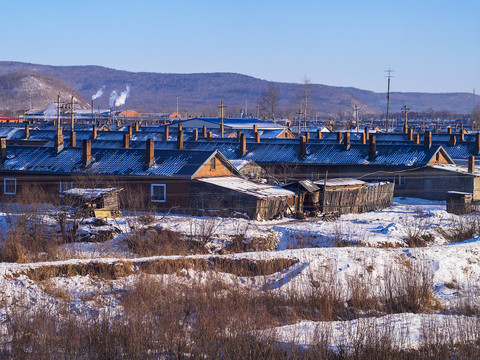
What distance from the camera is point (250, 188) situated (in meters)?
34.0

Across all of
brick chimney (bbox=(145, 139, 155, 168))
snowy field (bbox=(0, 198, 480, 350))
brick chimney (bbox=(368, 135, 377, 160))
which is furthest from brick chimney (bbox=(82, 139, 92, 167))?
brick chimney (bbox=(368, 135, 377, 160))

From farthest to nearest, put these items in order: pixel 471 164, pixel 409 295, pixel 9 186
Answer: pixel 471 164 → pixel 9 186 → pixel 409 295

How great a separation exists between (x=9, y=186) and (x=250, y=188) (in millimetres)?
14231

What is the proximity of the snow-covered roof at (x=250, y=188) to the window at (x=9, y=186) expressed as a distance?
1135 cm

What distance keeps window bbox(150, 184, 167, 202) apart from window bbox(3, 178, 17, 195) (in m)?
8.44

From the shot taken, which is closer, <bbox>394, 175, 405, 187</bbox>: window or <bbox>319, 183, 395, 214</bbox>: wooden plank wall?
<bbox>319, 183, 395, 214</bbox>: wooden plank wall

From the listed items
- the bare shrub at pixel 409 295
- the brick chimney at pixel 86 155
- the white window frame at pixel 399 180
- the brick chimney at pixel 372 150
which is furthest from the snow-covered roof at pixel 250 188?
the bare shrub at pixel 409 295

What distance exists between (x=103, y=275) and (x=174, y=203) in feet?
62.8

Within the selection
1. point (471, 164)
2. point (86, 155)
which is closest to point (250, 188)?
point (86, 155)

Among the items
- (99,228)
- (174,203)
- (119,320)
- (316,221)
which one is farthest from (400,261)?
(174,203)

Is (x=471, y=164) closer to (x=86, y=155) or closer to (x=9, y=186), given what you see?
(x=86, y=155)

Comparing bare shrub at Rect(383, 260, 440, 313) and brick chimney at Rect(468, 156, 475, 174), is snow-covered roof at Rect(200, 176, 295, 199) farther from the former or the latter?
bare shrub at Rect(383, 260, 440, 313)

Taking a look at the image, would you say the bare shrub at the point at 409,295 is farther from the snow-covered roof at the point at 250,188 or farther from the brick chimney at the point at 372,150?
the brick chimney at the point at 372,150

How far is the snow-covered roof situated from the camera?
107 feet
